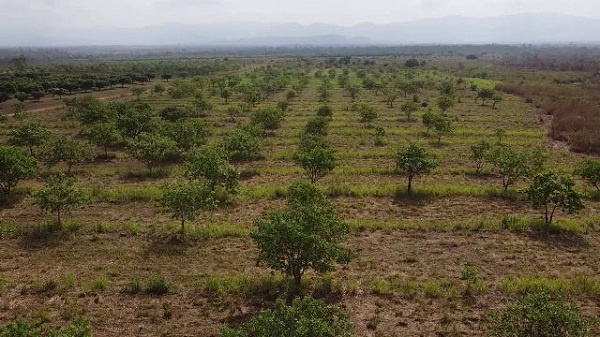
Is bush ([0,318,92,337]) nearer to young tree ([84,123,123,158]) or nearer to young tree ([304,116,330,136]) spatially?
young tree ([84,123,123,158])

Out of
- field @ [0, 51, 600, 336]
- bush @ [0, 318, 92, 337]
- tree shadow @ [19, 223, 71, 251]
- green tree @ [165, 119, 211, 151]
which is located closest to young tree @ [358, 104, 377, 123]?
field @ [0, 51, 600, 336]

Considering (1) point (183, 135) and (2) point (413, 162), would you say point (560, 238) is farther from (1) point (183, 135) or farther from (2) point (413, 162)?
(1) point (183, 135)

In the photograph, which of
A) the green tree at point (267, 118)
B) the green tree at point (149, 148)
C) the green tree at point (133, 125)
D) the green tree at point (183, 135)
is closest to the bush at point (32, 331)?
the green tree at point (149, 148)

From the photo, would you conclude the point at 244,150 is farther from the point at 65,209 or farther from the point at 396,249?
the point at 396,249

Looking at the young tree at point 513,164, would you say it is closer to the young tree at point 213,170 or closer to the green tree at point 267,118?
the young tree at point 213,170

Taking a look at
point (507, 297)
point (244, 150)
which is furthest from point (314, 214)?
point (244, 150)
